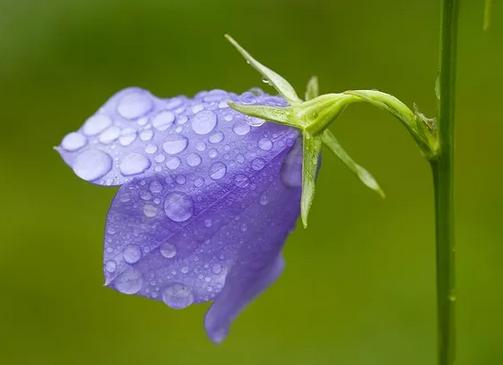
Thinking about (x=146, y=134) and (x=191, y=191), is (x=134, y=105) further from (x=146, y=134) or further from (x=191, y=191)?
(x=191, y=191)

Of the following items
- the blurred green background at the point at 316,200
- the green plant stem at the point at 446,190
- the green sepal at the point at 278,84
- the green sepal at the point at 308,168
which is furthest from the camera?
the blurred green background at the point at 316,200

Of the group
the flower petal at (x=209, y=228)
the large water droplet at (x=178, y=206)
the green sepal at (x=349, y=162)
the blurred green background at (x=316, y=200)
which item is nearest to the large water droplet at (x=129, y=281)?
the flower petal at (x=209, y=228)

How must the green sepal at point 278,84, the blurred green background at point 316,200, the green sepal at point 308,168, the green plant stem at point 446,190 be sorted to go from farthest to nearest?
the blurred green background at point 316,200 → the green sepal at point 278,84 → the green sepal at point 308,168 → the green plant stem at point 446,190

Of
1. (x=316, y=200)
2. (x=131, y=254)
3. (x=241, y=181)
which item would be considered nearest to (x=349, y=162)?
(x=241, y=181)

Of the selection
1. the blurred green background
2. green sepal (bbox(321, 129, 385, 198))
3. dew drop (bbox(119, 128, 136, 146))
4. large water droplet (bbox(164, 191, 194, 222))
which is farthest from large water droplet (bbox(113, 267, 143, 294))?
the blurred green background

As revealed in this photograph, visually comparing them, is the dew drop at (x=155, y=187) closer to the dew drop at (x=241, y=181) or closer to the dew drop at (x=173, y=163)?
the dew drop at (x=173, y=163)

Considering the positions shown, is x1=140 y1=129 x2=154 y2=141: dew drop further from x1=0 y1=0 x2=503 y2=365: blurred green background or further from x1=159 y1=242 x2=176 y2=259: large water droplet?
x1=0 y1=0 x2=503 y2=365: blurred green background
